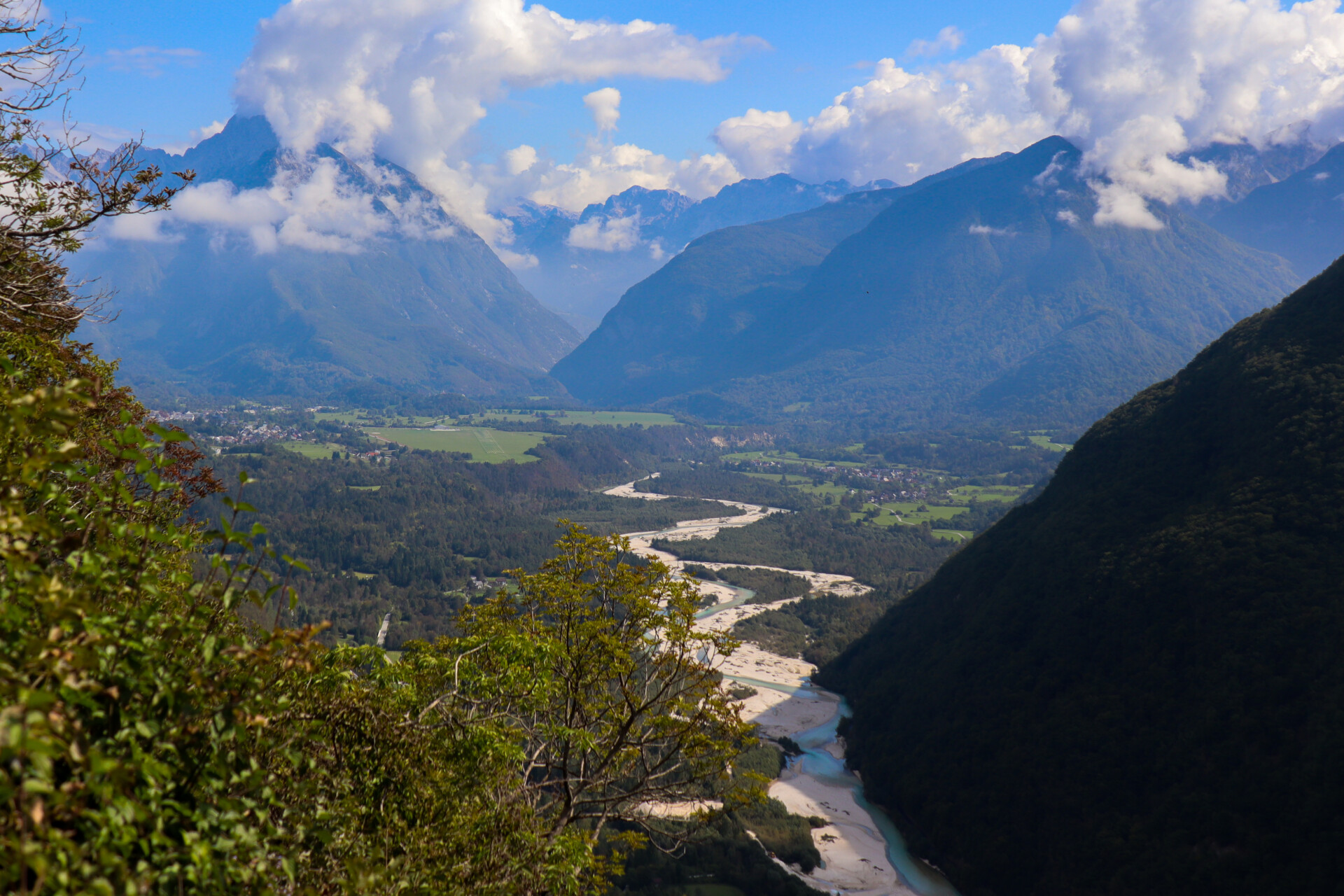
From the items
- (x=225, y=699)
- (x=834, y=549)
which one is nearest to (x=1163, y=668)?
(x=225, y=699)

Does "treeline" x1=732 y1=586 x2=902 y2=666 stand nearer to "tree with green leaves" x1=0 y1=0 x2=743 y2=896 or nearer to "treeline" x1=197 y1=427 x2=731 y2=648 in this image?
"treeline" x1=197 y1=427 x2=731 y2=648

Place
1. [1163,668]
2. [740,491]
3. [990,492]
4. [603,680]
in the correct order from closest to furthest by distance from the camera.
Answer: [603,680] → [1163,668] → [990,492] → [740,491]

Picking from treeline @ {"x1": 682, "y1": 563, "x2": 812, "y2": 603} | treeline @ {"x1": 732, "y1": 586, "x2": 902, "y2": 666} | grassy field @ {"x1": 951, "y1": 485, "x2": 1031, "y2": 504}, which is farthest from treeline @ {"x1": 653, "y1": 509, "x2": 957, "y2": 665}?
grassy field @ {"x1": 951, "y1": 485, "x2": 1031, "y2": 504}

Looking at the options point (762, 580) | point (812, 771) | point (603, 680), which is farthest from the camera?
point (762, 580)

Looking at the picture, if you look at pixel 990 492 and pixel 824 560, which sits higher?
pixel 990 492

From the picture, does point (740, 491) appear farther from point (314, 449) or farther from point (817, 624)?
point (314, 449)

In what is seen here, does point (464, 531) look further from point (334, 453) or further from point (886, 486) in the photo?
point (886, 486)

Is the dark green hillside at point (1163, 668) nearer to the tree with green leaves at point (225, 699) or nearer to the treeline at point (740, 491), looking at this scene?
the tree with green leaves at point (225, 699)
